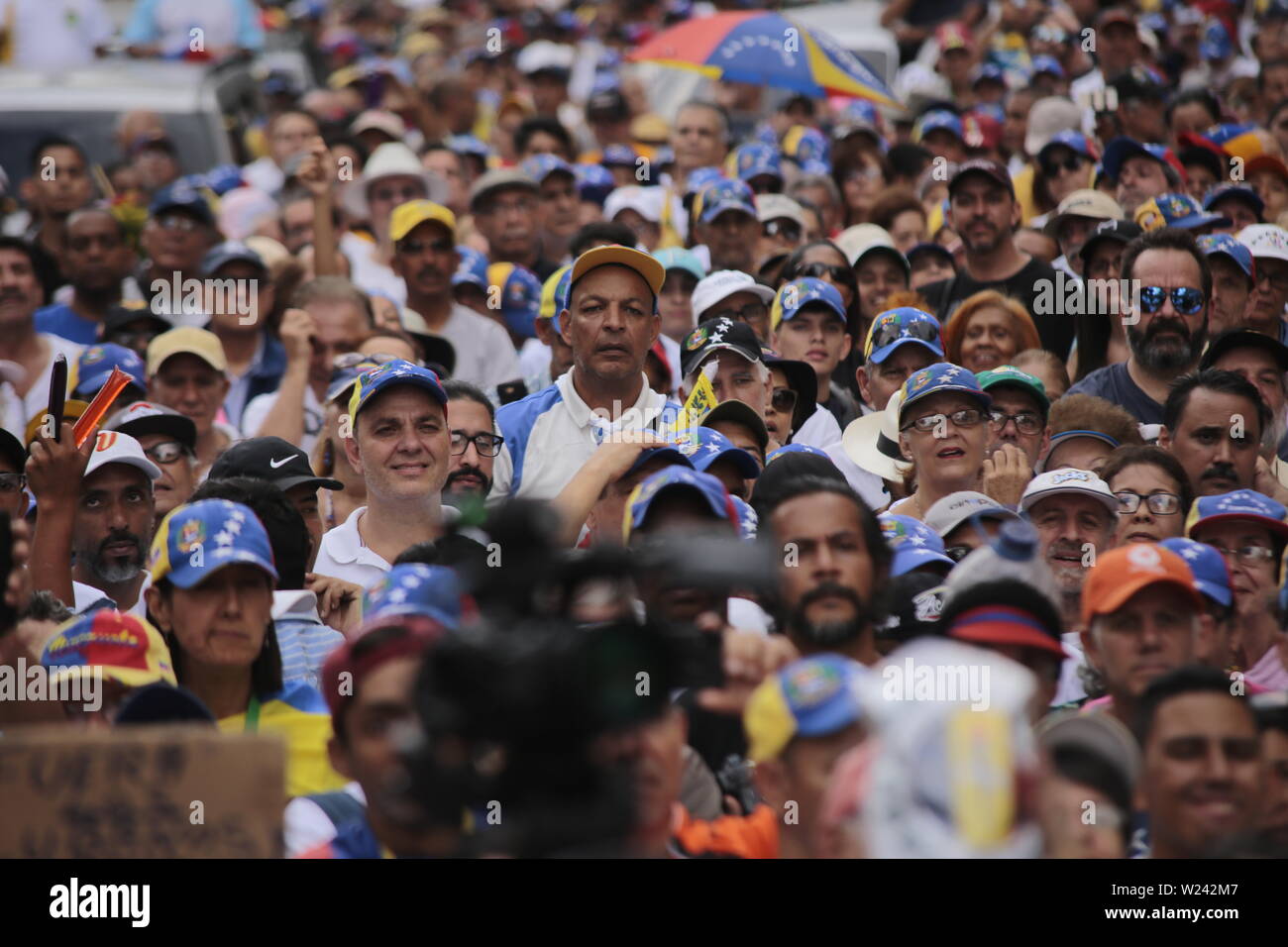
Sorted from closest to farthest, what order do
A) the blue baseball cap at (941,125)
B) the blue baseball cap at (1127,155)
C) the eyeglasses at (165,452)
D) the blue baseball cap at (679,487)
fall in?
1. the blue baseball cap at (679,487)
2. the eyeglasses at (165,452)
3. the blue baseball cap at (1127,155)
4. the blue baseball cap at (941,125)

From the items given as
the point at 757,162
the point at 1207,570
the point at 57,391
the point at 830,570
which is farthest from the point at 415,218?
the point at 1207,570

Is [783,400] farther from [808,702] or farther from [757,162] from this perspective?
[757,162]

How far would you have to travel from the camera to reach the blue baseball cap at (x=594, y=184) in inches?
501

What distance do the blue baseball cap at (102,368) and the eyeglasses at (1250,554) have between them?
4.63 metres

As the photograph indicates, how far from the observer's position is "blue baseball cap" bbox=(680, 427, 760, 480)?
6.18 m

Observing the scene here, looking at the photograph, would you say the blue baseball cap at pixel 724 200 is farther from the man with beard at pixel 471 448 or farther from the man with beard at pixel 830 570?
the man with beard at pixel 830 570

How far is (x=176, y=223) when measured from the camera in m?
10.8

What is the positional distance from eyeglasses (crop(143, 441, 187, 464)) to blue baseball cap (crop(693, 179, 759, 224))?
3488mm

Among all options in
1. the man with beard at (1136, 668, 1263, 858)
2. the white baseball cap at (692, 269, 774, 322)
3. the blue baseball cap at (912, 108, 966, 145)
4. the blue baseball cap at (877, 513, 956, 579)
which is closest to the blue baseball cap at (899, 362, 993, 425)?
the blue baseball cap at (877, 513, 956, 579)

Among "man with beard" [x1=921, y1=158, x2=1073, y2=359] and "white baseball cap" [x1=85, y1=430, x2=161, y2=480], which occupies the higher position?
"man with beard" [x1=921, y1=158, x2=1073, y2=359]

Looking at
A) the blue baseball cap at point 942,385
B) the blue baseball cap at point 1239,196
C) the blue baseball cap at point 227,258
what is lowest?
the blue baseball cap at point 942,385

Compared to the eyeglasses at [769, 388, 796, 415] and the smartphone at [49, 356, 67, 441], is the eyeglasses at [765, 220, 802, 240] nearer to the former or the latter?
the eyeglasses at [769, 388, 796, 415]

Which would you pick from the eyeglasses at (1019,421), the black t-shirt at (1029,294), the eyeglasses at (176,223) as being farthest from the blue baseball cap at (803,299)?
the eyeglasses at (176,223)

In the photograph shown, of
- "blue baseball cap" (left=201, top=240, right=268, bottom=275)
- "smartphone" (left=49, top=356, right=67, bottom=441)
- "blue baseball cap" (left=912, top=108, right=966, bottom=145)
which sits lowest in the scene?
"smartphone" (left=49, top=356, right=67, bottom=441)
